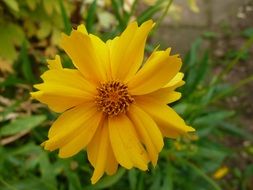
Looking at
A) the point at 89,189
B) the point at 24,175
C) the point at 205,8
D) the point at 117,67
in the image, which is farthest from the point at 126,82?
the point at 205,8

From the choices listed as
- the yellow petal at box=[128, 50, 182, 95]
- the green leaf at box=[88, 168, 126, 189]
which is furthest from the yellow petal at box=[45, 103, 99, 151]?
the green leaf at box=[88, 168, 126, 189]

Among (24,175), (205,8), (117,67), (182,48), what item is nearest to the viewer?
(117,67)

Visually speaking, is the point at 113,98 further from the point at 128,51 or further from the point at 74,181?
the point at 74,181

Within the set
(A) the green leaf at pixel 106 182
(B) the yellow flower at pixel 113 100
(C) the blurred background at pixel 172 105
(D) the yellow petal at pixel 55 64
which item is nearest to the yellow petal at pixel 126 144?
(B) the yellow flower at pixel 113 100

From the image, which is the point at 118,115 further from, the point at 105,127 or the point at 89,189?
the point at 89,189

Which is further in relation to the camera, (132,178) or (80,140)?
(132,178)

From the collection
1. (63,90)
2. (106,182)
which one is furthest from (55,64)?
(106,182)
